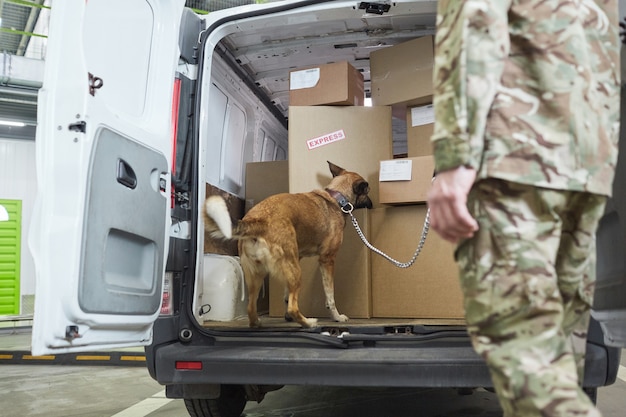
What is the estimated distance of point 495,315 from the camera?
114 cm

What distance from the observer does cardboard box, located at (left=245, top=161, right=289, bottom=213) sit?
13.9 ft

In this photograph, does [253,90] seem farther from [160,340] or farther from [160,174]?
[160,340]

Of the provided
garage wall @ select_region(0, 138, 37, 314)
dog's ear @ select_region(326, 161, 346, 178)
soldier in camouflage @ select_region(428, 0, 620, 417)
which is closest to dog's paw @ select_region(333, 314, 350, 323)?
dog's ear @ select_region(326, 161, 346, 178)

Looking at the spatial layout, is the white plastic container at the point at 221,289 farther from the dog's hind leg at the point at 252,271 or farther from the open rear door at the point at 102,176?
the open rear door at the point at 102,176

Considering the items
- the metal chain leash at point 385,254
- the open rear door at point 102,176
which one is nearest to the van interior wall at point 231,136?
the metal chain leash at point 385,254

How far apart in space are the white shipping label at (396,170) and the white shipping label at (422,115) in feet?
1.18

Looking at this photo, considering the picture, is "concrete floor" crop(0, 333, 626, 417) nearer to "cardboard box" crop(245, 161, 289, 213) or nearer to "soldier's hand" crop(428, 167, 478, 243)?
"cardboard box" crop(245, 161, 289, 213)

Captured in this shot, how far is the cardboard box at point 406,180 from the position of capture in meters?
3.46

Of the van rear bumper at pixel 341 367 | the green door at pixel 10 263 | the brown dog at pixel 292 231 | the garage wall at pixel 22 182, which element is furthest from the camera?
the garage wall at pixel 22 182

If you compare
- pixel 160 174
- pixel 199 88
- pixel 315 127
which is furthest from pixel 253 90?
pixel 160 174

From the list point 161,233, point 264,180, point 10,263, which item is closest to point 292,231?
point 264,180

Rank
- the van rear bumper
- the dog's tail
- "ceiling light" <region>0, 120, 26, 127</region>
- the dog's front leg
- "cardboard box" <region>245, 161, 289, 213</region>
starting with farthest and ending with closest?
"ceiling light" <region>0, 120, 26, 127</region>
"cardboard box" <region>245, 161, 289, 213</region>
the dog's front leg
the dog's tail
the van rear bumper

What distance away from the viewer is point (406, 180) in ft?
11.5

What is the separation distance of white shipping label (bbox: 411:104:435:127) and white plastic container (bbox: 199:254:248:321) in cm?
157
